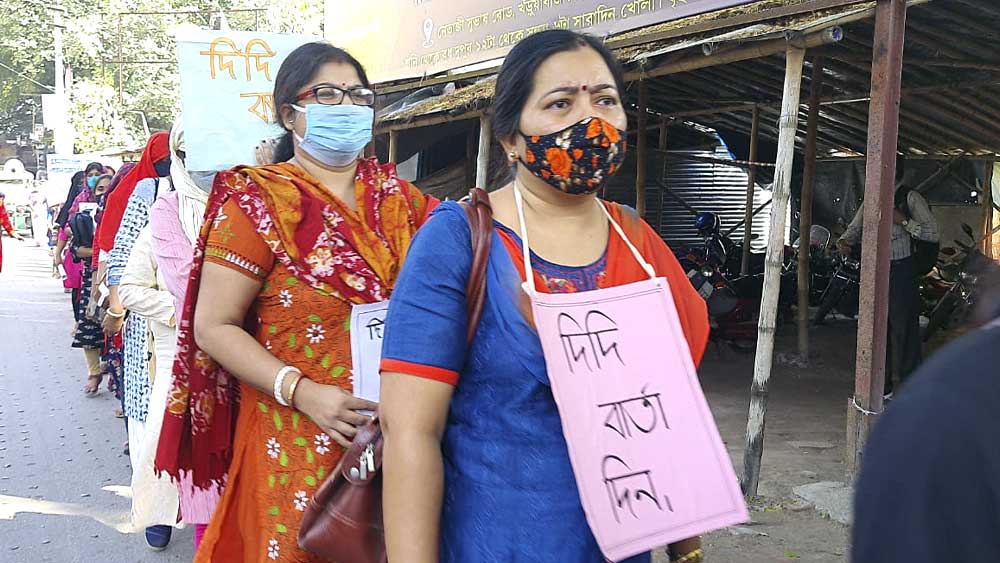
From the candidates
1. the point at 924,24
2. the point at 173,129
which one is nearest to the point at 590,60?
the point at 173,129

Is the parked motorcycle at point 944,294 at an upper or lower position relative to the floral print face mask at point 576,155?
lower

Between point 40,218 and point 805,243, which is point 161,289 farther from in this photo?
point 40,218

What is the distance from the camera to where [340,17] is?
13297mm

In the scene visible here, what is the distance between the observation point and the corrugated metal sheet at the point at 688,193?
1334 centimetres

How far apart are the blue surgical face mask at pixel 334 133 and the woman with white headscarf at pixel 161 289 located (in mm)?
931

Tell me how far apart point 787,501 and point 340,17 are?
991 centimetres

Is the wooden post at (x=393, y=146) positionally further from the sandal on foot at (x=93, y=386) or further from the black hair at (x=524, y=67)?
the black hair at (x=524, y=67)

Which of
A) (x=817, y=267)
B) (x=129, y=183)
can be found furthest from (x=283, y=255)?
(x=817, y=267)

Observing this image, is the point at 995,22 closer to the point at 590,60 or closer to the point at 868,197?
the point at 868,197

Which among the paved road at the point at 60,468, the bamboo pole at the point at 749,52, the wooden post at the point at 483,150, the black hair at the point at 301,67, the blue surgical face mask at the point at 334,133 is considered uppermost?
the bamboo pole at the point at 749,52

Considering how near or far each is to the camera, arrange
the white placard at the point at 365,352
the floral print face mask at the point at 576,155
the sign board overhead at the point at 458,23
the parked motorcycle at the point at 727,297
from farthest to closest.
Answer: the parked motorcycle at the point at 727,297 → the sign board overhead at the point at 458,23 → the white placard at the point at 365,352 → the floral print face mask at the point at 576,155

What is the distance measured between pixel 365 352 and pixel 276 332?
238 mm

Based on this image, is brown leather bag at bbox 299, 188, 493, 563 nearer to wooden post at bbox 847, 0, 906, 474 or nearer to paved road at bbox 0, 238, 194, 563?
paved road at bbox 0, 238, 194, 563

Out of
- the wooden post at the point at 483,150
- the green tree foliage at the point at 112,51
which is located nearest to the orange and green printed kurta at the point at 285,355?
the wooden post at the point at 483,150
